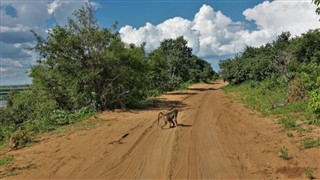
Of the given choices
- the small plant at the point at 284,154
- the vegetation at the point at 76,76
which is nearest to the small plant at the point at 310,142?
the small plant at the point at 284,154

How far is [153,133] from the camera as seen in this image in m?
14.6

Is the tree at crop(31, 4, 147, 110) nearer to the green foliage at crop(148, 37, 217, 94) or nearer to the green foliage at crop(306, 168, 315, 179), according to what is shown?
the green foliage at crop(306, 168, 315, 179)

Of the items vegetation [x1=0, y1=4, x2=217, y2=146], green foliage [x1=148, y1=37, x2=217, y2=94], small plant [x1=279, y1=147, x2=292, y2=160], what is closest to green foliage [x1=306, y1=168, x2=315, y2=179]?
small plant [x1=279, y1=147, x2=292, y2=160]

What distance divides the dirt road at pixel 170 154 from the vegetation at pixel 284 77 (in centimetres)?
190

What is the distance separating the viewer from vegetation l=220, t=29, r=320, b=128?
1630cm

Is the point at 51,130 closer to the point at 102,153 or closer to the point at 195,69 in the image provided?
the point at 102,153

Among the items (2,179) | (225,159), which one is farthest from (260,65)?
(2,179)

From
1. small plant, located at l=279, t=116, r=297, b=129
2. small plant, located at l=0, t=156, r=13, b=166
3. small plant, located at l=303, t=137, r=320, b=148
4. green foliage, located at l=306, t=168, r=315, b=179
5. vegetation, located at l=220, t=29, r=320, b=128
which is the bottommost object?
green foliage, located at l=306, t=168, r=315, b=179

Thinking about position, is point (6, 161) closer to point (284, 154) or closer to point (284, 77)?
point (284, 154)

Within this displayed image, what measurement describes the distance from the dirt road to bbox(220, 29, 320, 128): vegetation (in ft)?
6.22

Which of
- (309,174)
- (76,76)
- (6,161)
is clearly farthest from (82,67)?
(309,174)

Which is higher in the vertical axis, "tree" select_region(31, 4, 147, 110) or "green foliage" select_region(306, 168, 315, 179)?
"tree" select_region(31, 4, 147, 110)

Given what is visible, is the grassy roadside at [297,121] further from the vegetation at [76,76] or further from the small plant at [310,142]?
the vegetation at [76,76]

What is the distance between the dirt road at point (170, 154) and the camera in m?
9.25
